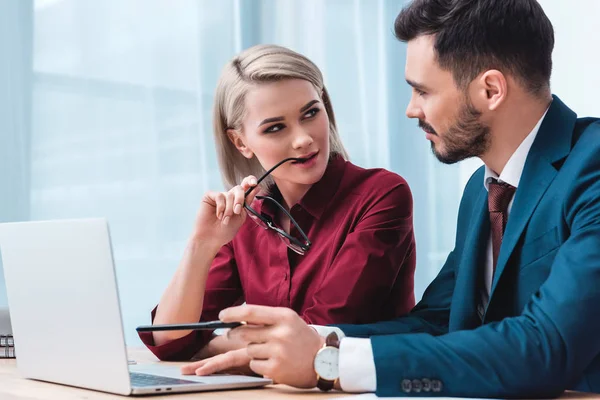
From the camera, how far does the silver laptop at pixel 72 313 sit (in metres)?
1.01

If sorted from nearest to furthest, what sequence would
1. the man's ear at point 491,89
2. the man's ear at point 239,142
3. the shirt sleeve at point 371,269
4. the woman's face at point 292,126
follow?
the man's ear at point 491,89 < the shirt sleeve at point 371,269 < the woman's face at point 292,126 < the man's ear at point 239,142

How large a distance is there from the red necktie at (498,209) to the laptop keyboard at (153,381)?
1.97ft

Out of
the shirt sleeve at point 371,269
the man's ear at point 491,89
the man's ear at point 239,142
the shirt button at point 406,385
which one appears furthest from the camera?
the man's ear at point 239,142

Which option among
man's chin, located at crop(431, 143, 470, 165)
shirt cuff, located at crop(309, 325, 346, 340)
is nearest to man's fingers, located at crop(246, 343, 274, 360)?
shirt cuff, located at crop(309, 325, 346, 340)

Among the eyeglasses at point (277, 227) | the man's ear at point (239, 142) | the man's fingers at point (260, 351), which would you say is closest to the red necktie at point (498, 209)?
the eyeglasses at point (277, 227)

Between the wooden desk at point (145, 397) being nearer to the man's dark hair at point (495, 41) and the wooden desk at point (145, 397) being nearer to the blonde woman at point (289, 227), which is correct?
the blonde woman at point (289, 227)

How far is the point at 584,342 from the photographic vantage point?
3.36ft

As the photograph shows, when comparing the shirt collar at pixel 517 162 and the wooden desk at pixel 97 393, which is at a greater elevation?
the shirt collar at pixel 517 162

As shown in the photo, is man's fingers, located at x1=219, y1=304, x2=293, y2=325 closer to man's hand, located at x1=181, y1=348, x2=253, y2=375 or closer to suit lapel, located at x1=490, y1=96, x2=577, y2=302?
man's hand, located at x1=181, y1=348, x2=253, y2=375

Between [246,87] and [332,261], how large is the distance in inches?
17.4

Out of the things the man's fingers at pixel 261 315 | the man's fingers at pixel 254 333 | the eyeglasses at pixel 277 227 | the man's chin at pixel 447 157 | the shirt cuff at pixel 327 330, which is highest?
the man's chin at pixel 447 157

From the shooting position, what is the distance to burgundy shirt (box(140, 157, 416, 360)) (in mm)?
1578

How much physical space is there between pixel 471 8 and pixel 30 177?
151 centimetres

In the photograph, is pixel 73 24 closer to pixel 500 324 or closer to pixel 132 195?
pixel 132 195
